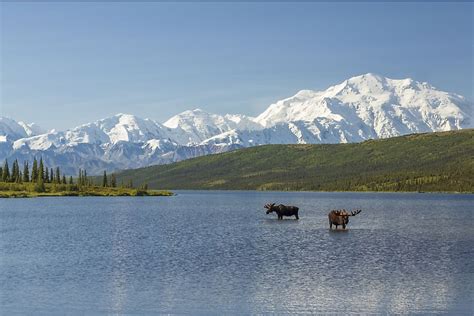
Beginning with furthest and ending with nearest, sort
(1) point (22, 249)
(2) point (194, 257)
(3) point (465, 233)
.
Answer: (3) point (465, 233) → (1) point (22, 249) → (2) point (194, 257)

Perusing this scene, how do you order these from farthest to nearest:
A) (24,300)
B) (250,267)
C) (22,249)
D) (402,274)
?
(22,249)
(250,267)
(402,274)
(24,300)

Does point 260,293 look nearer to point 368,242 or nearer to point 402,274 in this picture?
point 402,274

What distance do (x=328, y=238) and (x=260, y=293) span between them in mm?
44764

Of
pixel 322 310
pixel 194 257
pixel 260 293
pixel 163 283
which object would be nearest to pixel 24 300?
pixel 163 283

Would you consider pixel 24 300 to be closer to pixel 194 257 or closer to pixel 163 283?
pixel 163 283

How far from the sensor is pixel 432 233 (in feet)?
328

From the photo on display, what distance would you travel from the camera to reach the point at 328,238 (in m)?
92.2

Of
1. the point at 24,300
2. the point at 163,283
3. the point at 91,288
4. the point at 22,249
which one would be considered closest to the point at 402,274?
the point at 163,283

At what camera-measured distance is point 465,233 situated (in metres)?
99.5

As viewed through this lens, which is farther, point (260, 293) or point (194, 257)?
point (194, 257)

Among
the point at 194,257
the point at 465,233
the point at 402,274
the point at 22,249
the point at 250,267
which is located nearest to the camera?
the point at 402,274

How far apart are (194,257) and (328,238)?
28424 millimetres

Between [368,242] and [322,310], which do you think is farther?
[368,242]

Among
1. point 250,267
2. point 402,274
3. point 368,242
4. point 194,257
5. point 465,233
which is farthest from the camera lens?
point 465,233
